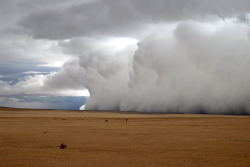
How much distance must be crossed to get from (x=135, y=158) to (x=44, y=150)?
5.88 meters

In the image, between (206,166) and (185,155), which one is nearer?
(206,166)

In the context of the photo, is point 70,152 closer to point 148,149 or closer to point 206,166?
point 148,149

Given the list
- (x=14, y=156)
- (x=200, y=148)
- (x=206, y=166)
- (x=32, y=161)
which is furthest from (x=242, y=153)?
(x=14, y=156)

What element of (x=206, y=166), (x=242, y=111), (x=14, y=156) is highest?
(x=242, y=111)

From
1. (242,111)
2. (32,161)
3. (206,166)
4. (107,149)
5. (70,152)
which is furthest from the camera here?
(242,111)

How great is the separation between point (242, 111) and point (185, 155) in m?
108

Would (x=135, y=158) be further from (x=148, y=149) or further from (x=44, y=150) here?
(x=44, y=150)

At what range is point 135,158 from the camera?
13953mm

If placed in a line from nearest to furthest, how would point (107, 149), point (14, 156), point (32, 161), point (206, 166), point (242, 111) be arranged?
1. point (206, 166)
2. point (32, 161)
3. point (14, 156)
4. point (107, 149)
5. point (242, 111)

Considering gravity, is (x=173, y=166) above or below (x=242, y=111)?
below

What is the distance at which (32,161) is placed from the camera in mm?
13297

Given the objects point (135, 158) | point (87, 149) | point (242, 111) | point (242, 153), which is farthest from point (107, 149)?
point (242, 111)

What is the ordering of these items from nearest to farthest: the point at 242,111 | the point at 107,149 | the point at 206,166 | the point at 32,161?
1. the point at 206,166
2. the point at 32,161
3. the point at 107,149
4. the point at 242,111

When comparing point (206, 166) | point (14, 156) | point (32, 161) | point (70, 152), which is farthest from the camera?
point (70, 152)
